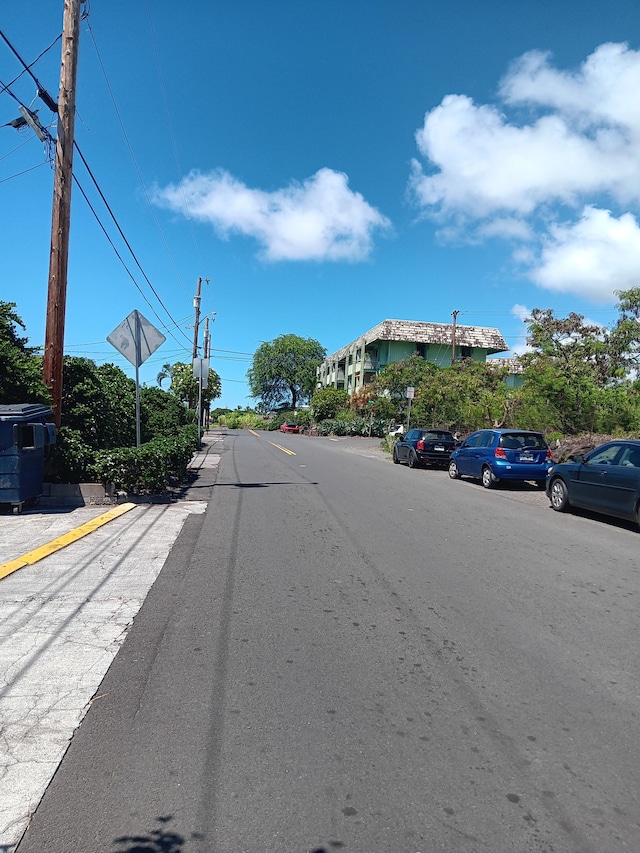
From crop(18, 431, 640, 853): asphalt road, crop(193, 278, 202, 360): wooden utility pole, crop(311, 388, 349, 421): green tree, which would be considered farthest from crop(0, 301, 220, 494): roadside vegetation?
crop(311, 388, 349, 421): green tree

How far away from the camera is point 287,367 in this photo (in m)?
88.9

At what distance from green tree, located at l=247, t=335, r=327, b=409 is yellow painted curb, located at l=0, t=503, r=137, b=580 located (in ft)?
258

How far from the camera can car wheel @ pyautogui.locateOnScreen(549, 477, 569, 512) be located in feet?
37.4

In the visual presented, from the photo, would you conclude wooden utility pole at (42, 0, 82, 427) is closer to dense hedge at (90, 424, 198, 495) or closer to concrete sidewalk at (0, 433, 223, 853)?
dense hedge at (90, 424, 198, 495)

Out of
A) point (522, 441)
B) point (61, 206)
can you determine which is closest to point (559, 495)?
point (522, 441)

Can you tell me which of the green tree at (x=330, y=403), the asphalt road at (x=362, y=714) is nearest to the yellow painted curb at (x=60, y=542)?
the asphalt road at (x=362, y=714)

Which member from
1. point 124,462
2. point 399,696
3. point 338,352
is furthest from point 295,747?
point 338,352

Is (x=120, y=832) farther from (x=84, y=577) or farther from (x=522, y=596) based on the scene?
(x=522, y=596)

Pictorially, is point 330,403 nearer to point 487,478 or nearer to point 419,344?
point 419,344

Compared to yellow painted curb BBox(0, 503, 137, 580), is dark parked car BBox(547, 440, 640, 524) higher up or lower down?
higher up

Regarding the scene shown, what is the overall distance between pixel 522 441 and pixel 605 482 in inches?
191

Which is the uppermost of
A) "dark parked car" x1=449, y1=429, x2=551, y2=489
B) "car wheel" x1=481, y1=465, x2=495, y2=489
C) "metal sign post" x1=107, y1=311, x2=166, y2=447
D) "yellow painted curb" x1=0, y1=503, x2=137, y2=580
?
"metal sign post" x1=107, y1=311, x2=166, y2=447

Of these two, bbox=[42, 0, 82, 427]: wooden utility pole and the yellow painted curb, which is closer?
the yellow painted curb

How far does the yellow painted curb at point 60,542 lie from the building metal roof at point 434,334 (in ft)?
158
